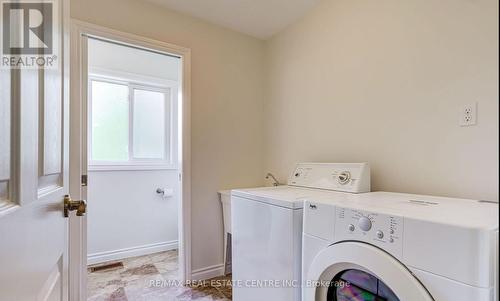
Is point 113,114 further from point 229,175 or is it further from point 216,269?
point 216,269

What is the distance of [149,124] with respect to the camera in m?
3.11

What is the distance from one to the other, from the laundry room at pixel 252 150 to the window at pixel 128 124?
0.05ft

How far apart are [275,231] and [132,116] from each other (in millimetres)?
2315

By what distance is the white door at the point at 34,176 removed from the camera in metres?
0.44

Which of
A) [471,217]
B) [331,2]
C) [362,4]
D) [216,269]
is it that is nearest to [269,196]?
[471,217]

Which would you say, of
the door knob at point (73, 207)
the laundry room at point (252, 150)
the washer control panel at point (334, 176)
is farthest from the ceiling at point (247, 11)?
the door knob at point (73, 207)

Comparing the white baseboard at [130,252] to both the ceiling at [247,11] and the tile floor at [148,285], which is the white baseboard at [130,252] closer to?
the tile floor at [148,285]

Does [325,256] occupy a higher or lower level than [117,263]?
higher

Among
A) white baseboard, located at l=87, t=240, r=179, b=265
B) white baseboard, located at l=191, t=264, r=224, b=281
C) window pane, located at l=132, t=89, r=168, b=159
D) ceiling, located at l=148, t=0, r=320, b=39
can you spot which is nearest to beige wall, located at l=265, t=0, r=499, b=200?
ceiling, located at l=148, t=0, r=320, b=39

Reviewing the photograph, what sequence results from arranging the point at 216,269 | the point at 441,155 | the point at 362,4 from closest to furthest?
1. the point at 441,155
2. the point at 362,4
3. the point at 216,269

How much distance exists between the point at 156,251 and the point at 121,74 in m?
1.96

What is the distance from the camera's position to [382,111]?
1630mm

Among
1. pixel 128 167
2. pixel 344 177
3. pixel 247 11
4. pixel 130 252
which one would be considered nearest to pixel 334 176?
pixel 344 177

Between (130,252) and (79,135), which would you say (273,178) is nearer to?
(79,135)
